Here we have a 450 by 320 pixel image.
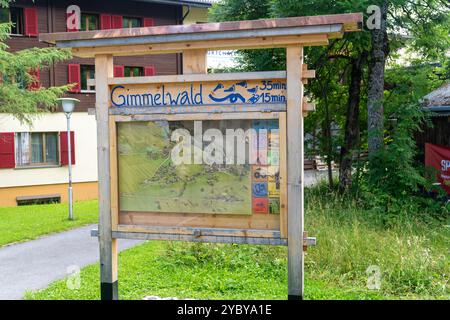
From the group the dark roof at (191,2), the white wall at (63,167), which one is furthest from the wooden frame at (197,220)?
the dark roof at (191,2)

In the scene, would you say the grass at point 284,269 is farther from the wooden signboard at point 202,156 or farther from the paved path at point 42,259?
the wooden signboard at point 202,156

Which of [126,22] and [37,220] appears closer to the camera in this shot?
[37,220]

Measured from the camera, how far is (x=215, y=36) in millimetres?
5629

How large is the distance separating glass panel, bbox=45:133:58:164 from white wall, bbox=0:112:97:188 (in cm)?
41

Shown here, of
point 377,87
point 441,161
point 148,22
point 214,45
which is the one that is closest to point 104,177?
point 214,45

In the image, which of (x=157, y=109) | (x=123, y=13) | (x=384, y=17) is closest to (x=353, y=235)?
(x=157, y=109)

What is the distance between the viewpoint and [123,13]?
85.9 feet

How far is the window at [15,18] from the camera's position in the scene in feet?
77.6

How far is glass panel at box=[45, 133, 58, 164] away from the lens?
2461cm

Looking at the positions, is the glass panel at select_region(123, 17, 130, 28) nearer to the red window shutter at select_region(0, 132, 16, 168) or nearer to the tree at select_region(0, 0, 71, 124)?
the red window shutter at select_region(0, 132, 16, 168)

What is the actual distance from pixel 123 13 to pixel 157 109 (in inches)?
848

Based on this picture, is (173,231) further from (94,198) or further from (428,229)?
(94,198)

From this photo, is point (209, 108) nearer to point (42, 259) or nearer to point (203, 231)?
point (203, 231)

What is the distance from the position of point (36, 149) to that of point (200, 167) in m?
20.0
